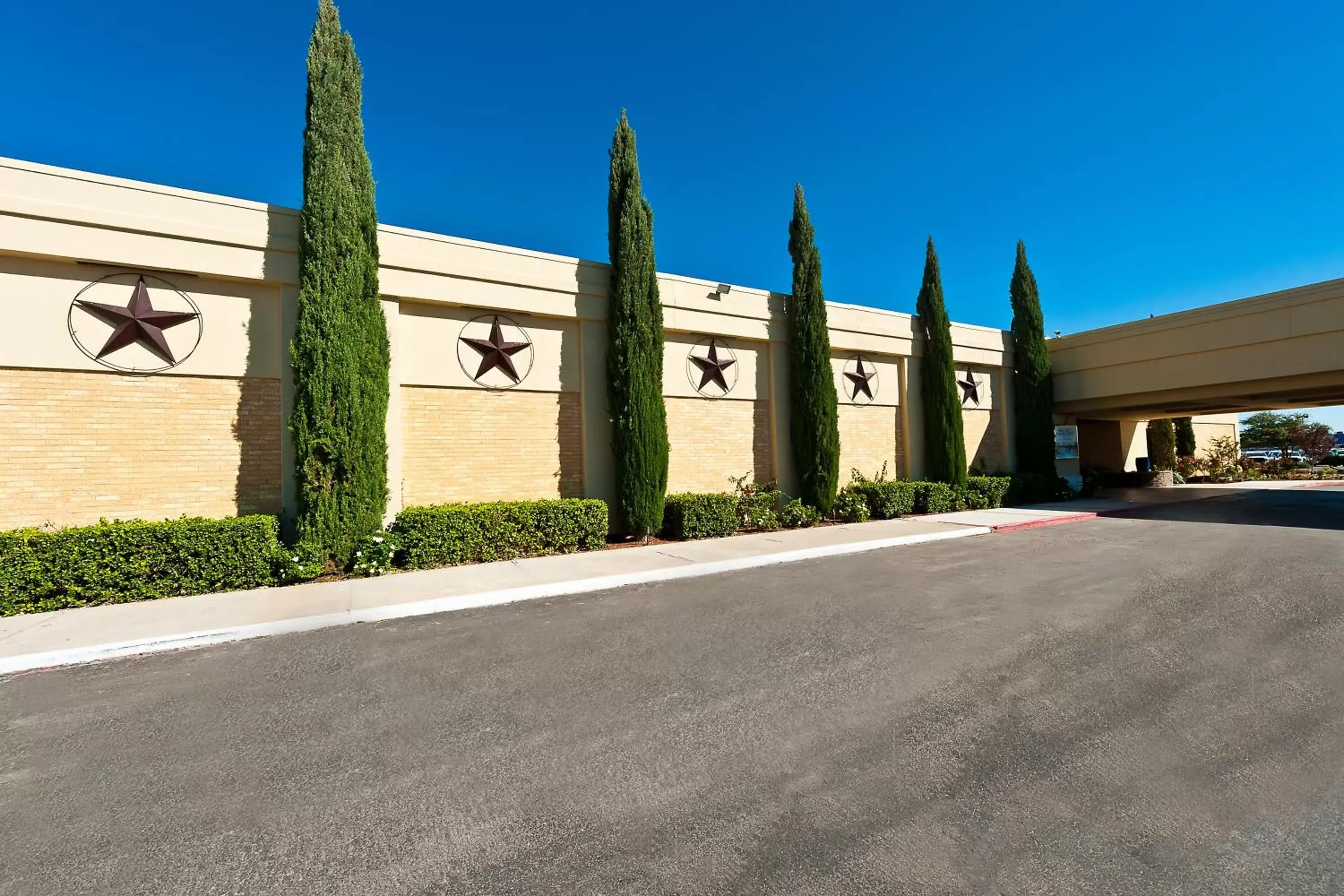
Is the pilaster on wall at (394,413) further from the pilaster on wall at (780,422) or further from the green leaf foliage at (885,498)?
the green leaf foliage at (885,498)

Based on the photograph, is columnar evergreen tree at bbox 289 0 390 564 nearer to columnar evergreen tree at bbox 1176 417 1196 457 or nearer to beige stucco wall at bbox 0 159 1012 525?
beige stucco wall at bbox 0 159 1012 525

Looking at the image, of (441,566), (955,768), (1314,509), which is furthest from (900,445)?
(955,768)

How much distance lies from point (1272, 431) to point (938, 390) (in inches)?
1822

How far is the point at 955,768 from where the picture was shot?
3.19 m

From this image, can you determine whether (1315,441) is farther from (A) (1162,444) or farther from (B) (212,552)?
(B) (212,552)

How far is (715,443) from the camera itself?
1420 centimetres

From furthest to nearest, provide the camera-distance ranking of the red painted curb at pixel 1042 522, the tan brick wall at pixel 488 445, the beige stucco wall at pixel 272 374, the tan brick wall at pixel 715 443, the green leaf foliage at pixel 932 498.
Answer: the green leaf foliage at pixel 932 498 → the tan brick wall at pixel 715 443 → the red painted curb at pixel 1042 522 → the tan brick wall at pixel 488 445 → the beige stucco wall at pixel 272 374

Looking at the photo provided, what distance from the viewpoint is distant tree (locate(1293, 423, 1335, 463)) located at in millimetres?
37094

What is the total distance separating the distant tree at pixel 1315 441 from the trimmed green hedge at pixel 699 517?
Result: 45942 millimetres

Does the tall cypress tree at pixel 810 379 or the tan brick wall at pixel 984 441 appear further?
the tan brick wall at pixel 984 441

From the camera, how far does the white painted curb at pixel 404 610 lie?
5422 mm

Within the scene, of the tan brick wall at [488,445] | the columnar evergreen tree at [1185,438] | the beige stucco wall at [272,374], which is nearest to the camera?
the beige stucco wall at [272,374]

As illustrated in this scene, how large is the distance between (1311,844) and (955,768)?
1375 mm

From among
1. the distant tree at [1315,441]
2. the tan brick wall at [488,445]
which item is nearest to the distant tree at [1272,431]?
the distant tree at [1315,441]
